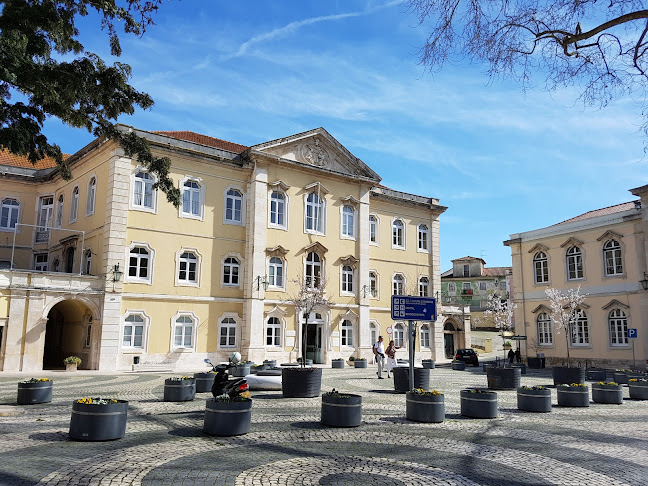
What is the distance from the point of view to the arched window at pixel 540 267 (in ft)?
119

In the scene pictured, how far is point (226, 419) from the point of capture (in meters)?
9.29

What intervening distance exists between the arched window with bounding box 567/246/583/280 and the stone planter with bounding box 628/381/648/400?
18.9 metres

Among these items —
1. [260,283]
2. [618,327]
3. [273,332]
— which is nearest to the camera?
[260,283]

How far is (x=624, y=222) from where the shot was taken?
31.9 m

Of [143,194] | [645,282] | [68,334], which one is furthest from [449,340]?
[68,334]

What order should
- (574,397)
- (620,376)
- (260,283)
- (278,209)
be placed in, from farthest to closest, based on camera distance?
(278,209)
(260,283)
(620,376)
(574,397)

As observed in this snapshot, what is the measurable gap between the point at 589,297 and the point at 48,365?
103 feet

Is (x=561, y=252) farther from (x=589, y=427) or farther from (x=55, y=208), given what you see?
(x=55, y=208)

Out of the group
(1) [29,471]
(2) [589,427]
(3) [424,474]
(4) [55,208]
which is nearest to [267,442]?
(3) [424,474]

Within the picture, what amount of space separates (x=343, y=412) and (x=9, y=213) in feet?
100

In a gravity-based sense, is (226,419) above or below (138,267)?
below

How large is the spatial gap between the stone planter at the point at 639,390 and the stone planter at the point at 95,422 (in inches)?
592

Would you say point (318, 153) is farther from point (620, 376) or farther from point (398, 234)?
point (620, 376)

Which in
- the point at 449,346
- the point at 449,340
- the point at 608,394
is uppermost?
the point at 449,340
